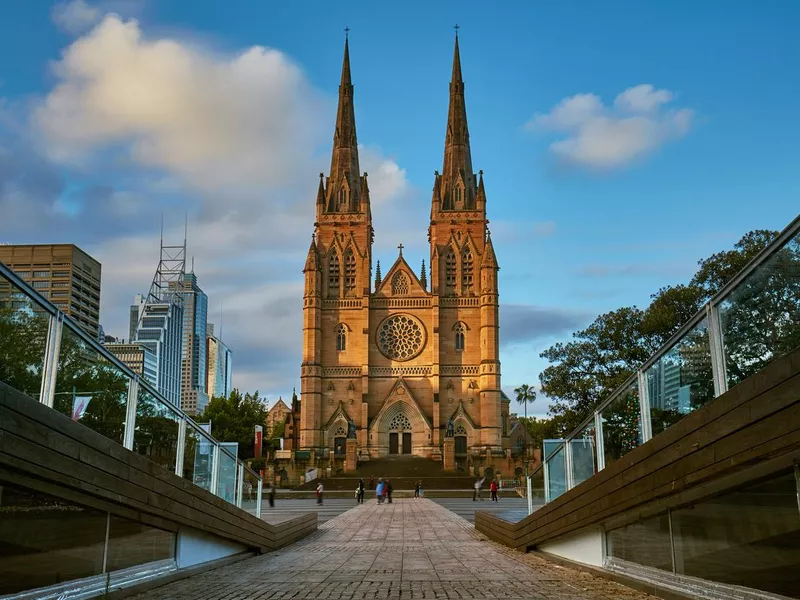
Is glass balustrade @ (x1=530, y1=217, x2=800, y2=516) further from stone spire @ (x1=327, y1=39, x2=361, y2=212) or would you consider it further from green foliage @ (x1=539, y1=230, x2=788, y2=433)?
stone spire @ (x1=327, y1=39, x2=361, y2=212)

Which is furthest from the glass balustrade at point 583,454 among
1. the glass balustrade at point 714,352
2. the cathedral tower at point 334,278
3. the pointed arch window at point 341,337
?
the pointed arch window at point 341,337

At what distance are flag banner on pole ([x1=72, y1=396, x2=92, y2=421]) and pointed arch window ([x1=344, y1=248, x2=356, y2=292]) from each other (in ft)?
188

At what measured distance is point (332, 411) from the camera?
61812 millimetres

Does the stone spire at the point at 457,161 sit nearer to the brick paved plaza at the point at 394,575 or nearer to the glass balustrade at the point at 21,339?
the brick paved plaza at the point at 394,575

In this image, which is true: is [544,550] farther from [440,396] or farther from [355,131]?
[355,131]

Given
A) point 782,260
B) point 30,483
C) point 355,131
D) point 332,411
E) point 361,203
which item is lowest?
point 30,483

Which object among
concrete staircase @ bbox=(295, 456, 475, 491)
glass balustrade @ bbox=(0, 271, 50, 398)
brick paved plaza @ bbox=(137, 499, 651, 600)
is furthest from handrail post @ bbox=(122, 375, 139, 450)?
concrete staircase @ bbox=(295, 456, 475, 491)

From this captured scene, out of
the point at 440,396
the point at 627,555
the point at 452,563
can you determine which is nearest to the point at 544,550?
the point at 452,563

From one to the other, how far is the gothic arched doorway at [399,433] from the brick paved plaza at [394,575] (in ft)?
151

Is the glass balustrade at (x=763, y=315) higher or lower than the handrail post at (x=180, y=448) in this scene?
higher

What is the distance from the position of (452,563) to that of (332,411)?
51211 mm

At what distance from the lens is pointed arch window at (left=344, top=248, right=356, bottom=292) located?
6431cm

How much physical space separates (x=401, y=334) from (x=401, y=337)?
9.8 inches

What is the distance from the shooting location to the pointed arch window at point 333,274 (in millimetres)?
64250
